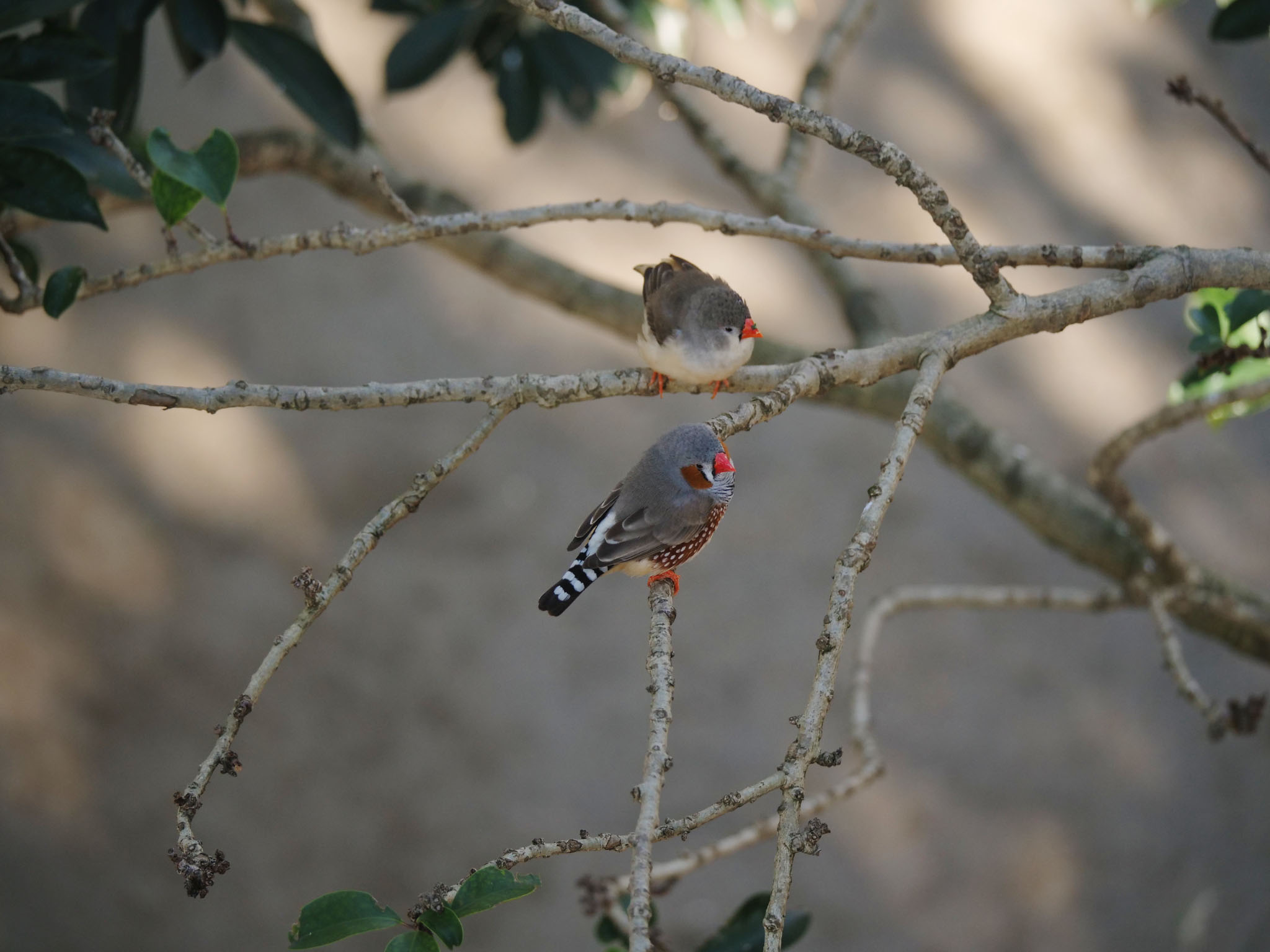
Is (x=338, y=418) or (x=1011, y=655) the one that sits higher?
(x=338, y=418)

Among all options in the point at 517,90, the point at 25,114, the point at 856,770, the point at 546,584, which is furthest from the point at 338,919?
the point at 546,584

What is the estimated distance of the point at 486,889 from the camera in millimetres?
1006

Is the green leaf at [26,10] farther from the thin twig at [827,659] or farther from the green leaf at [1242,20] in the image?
the green leaf at [1242,20]

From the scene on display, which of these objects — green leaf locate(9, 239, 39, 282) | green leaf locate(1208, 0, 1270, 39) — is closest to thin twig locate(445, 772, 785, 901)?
green leaf locate(9, 239, 39, 282)

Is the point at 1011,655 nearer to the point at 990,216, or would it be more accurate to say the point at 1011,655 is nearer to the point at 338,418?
the point at 990,216

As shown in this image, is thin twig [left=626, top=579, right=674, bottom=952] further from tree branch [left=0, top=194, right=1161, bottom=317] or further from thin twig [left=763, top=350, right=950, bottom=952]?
tree branch [left=0, top=194, right=1161, bottom=317]

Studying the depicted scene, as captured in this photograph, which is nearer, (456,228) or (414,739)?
(456,228)

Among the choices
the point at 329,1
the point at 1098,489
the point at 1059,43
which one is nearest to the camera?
the point at 1098,489

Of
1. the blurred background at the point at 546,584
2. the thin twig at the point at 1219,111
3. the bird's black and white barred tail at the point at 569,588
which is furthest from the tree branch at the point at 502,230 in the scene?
the blurred background at the point at 546,584

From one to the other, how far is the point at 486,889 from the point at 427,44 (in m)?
1.88

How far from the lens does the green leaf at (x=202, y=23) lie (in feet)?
6.08

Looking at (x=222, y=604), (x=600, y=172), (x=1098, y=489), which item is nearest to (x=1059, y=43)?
(x=600, y=172)

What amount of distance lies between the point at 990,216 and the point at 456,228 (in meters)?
4.11

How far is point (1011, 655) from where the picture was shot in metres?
4.29
